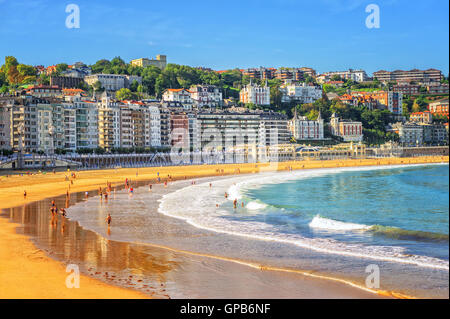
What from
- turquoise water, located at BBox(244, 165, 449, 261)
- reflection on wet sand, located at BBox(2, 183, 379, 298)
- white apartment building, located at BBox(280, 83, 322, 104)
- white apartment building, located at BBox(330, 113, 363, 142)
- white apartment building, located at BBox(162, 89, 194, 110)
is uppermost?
white apartment building, located at BBox(280, 83, 322, 104)

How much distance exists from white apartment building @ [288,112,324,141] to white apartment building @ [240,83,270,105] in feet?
62.2

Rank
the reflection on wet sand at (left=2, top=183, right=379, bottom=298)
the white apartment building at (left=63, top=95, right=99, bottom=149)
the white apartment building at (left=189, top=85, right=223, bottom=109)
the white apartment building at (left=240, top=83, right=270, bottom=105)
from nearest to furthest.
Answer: the reflection on wet sand at (left=2, top=183, right=379, bottom=298) < the white apartment building at (left=63, top=95, right=99, bottom=149) < the white apartment building at (left=189, top=85, right=223, bottom=109) < the white apartment building at (left=240, top=83, right=270, bottom=105)

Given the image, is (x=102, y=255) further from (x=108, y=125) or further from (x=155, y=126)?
(x=155, y=126)

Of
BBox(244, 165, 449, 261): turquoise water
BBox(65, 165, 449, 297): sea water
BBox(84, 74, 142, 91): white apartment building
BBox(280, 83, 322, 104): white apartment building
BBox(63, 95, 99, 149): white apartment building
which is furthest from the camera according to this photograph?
BBox(280, 83, 322, 104): white apartment building

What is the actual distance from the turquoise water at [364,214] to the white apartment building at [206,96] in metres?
95.4

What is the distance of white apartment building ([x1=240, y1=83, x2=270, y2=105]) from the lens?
152750 mm

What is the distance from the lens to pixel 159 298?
1264cm

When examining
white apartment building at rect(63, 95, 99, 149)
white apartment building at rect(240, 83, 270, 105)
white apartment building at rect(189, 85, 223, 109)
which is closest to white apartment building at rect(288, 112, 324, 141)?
white apartment building at rect(240, 83, 270, 105)

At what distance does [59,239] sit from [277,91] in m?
144

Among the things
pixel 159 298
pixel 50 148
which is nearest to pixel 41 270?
pixel 159 298

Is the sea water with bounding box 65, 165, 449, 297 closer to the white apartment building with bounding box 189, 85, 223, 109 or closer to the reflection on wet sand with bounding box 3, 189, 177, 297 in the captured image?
the reflection on wet sand with bounding box 3, 189, 177, 297

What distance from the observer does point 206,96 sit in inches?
5733

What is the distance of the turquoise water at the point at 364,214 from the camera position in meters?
21.0

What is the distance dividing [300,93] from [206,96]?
38148 mm
